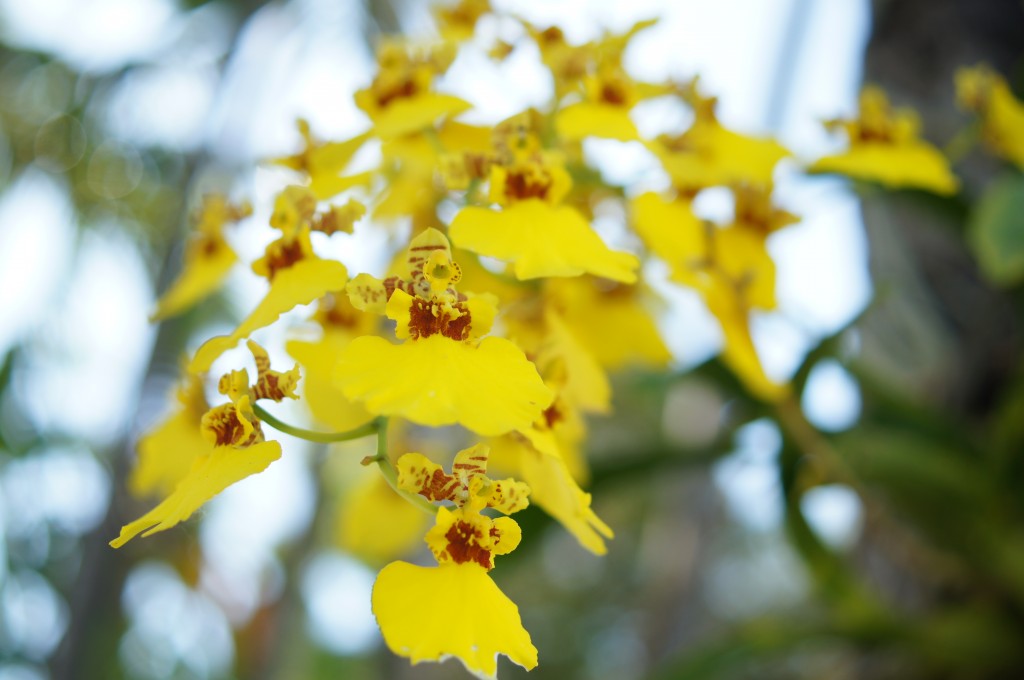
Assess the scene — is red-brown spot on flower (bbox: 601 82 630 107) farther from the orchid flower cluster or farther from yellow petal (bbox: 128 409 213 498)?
yellow petal (bbox: 128 409 213 498)

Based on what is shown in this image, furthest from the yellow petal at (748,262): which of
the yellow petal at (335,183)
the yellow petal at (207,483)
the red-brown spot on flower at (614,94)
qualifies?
the yellow petal at (207,483)

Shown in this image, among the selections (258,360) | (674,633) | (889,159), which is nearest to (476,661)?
(258,360)

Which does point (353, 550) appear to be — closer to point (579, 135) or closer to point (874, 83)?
point (579, 135)

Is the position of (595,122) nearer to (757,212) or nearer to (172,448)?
(757,212)

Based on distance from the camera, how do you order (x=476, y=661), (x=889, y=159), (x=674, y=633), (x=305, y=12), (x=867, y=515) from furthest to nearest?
1. (x=305, y=12)
2. (x=674, y=633)
3. (x=867, y=515)
4. (x=889, y=159)
5. (x=476, y=661)

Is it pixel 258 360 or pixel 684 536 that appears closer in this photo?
pixel 258 360

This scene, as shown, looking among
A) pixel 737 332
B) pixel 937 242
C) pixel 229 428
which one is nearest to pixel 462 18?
pixel 737 332

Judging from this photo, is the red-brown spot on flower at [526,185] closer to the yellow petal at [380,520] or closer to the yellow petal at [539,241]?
the yellow petal at [539,241]
